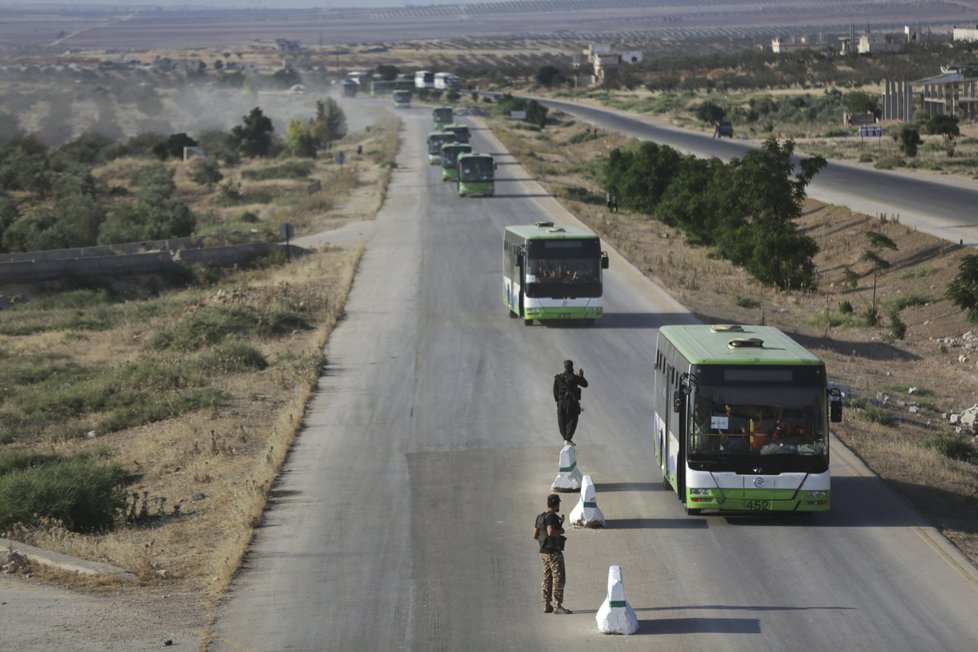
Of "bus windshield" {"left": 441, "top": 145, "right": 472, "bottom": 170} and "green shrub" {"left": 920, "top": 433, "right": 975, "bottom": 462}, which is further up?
"bus windshield" {"left": 441, "top": 145, "right": 472, "bottom": 170}

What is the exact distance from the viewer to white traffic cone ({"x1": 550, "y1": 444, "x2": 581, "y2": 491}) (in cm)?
1955

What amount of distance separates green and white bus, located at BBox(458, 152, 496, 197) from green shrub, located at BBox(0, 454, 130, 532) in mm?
48132


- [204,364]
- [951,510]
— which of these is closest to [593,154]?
[204,364]

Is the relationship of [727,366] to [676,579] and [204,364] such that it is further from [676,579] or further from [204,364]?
[204,364]

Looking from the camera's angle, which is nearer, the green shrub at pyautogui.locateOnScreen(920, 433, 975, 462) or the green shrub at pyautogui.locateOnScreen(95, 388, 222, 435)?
the green shrub at pyautogui.locateOnScreen(920, 433, 975, 462)

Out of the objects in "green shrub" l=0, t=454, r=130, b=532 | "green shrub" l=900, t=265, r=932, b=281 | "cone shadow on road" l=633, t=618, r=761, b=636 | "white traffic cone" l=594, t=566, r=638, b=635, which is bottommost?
"green shrub" l=900, t=265, r=932, b=281

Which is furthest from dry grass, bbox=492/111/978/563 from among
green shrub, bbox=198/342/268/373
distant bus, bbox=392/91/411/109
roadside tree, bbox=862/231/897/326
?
distant bus, bbox=392/91/411/109

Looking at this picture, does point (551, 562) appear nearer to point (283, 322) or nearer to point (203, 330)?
point (203, 330)

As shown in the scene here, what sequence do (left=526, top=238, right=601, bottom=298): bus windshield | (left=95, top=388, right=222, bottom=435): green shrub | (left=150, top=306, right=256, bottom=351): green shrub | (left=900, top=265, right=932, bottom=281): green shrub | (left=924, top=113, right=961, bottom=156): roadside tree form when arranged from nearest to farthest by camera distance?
(left=95, top=388, right=222, bottom=435): green shrub
(left=526, top=238, right=601, bottom=298): bus windshield
(left=150, top=306, right=256, bottom=351): green shrub
(left=900, top=265, right=932, bottom=281): green shrub
(left=924, top=113, right=961, bottom=156): roadside tree

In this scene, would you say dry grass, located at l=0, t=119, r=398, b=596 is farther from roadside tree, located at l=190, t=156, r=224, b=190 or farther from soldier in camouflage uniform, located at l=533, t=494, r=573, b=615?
roadside tree, located at l=190, t=156, r=224, b=190

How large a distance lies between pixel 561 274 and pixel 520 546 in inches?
649

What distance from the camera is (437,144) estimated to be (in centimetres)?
9131

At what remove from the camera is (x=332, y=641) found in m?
14.2

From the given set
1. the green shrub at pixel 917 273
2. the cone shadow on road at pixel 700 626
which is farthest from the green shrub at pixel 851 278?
the cone shadow on road at pixel 700 626
